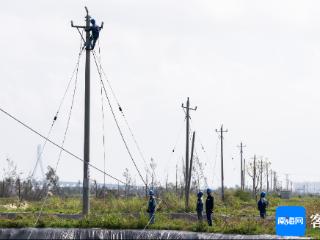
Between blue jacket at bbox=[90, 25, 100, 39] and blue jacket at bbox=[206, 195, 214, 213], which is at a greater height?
blue jacket at bbox=[90, 25, 100, 39]

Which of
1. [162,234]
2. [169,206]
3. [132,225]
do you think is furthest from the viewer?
[169,206]

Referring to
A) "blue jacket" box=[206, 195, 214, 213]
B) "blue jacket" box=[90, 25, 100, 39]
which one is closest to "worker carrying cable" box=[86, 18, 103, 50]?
"blue jacket" box=[90, 25, 100, 39]

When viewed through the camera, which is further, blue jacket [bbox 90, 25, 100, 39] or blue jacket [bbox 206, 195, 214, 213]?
blue jacket [bbox 90, 25, 100, 39]

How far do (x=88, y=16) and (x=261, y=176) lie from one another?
72369 mm

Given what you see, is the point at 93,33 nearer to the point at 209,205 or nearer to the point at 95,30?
the point at 95,30

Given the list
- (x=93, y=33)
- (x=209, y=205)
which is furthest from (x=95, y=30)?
(x=209, y=205)

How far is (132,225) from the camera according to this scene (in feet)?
67.6

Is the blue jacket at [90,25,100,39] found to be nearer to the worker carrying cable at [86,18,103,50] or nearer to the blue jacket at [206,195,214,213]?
the worker carrying cable at [86,18,103,50]

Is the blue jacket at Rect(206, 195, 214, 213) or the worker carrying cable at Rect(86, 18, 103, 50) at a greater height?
the worker carrying cable at Rect(86, 18, 103, 50)

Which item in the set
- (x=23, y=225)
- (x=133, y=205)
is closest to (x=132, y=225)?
(x=23, y=225)

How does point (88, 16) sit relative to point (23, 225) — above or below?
above

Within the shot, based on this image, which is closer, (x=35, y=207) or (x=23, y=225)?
(x=23, y=225)

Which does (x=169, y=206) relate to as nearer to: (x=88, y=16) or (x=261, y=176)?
(x=88, y=16)

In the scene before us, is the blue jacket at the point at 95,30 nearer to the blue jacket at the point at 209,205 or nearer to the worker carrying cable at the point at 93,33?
the worker carrying cable at the point at 93,33
